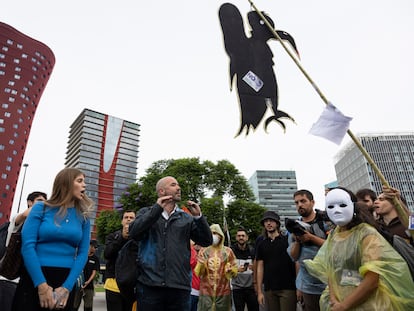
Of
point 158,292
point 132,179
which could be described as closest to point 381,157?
point 132,179

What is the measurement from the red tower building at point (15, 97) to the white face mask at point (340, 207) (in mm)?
68059

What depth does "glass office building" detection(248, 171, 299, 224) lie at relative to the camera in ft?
456

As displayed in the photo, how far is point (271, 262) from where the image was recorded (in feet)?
15.0

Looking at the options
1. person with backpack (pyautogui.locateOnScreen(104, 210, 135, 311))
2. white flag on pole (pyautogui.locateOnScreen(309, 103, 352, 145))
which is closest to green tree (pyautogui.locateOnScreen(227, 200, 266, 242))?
person with backpack (pyautogui.locateOnScreen(104, 210, 135, 311))

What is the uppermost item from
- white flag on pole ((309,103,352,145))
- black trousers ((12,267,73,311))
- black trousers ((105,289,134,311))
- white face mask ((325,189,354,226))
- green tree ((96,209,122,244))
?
green tree ((96,209,122,244))

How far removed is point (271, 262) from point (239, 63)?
2.91 m

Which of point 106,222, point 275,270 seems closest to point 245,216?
point 106,222

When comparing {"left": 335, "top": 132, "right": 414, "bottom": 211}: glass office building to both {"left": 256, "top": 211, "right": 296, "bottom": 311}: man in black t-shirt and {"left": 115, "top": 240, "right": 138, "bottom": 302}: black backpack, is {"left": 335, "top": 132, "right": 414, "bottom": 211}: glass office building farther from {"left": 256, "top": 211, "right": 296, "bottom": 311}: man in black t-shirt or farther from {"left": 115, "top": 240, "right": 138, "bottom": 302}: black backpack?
{"left": 115, "top": 240, "right": 138, "bottom": 302}: black backpack

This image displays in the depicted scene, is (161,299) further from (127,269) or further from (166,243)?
(127,269)

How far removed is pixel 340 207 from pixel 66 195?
2.28 m

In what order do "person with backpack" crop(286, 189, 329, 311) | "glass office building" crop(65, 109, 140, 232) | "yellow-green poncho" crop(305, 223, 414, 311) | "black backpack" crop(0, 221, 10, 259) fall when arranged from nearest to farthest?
"yellow-green poncho" crop(305, 223, 414, 311)
"black backpack" crop(0, 221, 10, 259)
"person with backpack" crop(286, 189, 329, 311)
"glass office building" crop(65, 109, 140, 232)

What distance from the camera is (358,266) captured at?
7.58ft

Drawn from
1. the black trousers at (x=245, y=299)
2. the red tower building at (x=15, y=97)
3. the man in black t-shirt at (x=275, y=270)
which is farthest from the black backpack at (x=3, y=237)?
the red tower building at (x=15, y=97)

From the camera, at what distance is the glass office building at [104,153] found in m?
109
